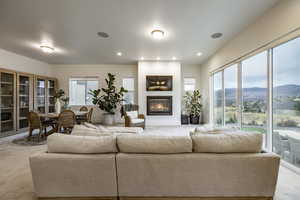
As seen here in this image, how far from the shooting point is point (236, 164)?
1.54 metres

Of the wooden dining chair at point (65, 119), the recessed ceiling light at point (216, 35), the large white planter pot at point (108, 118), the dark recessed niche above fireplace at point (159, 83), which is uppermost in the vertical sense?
the recessed ceiling light at point (216, 35)

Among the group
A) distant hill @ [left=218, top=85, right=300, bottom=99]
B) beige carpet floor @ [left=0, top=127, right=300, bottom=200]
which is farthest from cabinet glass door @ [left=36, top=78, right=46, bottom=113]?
distant hill @ [left=218, top=85, right=300, bottom=99]

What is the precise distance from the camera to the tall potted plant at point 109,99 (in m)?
6.70

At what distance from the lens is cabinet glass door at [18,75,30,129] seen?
5422 mm

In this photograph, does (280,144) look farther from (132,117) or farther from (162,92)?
(162,92)

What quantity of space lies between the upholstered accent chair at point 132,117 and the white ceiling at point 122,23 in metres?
2.14

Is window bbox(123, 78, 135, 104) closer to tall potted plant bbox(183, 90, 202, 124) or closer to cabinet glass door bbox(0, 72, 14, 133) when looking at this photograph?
tall potted plant bbox(183, 90, 202, 124)

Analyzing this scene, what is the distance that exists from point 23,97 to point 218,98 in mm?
7235

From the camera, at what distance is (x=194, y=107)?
6906 mm

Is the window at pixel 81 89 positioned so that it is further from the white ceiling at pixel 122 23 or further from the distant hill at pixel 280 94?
the distant hill at pixel 280 94

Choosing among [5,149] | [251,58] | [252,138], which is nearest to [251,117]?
[251,58]

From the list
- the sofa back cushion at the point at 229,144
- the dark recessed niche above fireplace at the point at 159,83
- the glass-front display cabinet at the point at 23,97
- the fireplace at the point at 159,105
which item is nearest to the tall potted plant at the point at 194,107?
the fireplace at the point at 159,105

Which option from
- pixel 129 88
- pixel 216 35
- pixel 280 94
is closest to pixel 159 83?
pixel 129 88

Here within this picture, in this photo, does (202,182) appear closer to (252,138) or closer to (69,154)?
(252,138)
